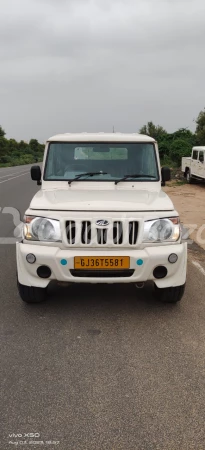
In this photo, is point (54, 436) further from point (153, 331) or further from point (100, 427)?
point (153, 331)

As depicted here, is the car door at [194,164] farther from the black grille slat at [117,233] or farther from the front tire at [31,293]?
the black grille slat at [117,233]

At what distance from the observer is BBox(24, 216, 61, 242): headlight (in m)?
4.20

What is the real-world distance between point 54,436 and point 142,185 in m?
3.35

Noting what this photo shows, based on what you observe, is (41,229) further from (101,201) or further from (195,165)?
(195,165)

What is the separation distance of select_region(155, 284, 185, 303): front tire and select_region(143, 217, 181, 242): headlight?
1.83ft

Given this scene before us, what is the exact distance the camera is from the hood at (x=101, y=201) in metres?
4.24

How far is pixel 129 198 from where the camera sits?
15.0 feet

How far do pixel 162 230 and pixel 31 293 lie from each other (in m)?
1.49

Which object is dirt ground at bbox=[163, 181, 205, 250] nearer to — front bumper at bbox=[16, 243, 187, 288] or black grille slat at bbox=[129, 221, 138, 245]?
front bumper at bbox=[16, 243, 187, 288]

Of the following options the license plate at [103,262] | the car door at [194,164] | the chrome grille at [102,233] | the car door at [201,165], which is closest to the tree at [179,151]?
the car door at [194,164]

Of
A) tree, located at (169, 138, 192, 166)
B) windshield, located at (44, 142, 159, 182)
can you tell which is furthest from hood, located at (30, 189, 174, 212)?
tree, located at (169, 138, 192, 166)

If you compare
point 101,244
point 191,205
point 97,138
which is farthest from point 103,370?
point 191,205

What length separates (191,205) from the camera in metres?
15.2

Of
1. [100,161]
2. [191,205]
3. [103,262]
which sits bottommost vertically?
[191,205]
